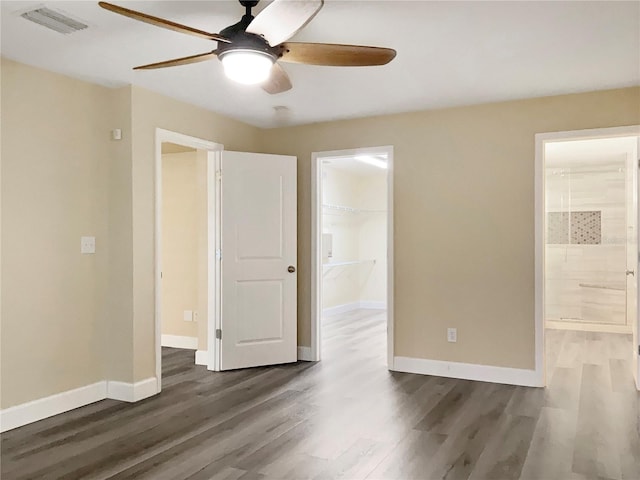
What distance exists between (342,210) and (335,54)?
6.49 metres

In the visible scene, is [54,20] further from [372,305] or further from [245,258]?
[372,305]

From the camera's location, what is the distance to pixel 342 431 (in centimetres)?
330

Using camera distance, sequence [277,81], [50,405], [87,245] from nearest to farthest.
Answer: [277,81], [50,405], [87,245]

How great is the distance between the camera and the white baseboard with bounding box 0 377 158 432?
11.2 ft

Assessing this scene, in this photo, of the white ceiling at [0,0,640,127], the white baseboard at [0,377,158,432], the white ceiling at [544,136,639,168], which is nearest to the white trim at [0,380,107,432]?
the white baseboard at [0,377,158,432]

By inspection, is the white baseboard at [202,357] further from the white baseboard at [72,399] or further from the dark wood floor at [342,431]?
the white baseboard at [72,399]

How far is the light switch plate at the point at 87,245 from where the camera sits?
3930 millimetres

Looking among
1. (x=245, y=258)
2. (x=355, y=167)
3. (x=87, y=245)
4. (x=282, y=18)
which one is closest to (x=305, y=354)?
(x=245, y=258)

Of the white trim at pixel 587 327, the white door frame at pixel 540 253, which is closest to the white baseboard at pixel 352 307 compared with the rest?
the white trim at pixel 587 327

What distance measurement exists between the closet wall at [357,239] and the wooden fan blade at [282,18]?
633 cm

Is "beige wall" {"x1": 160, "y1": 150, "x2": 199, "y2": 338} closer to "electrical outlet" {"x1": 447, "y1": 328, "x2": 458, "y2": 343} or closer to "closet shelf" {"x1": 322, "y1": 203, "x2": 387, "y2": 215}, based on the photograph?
"closet shelf" {"x1": 322, "y1": 203, "x2": 387, "y2": 215}

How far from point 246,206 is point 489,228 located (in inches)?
88.0

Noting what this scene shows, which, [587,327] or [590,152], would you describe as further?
[587,327]

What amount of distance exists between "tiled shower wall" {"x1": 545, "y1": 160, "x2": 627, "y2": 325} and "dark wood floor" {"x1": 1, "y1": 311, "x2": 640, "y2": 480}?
8.99 ft
